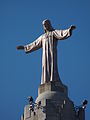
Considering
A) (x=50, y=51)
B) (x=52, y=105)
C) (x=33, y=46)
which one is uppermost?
(x=33, y=46)

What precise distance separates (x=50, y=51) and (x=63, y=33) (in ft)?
5.12

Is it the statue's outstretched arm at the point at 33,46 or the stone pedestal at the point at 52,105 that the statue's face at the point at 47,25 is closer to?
the statue's outstretched arm at the point at 33,46

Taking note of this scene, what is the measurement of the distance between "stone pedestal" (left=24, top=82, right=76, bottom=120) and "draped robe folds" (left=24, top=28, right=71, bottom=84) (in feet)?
2.63

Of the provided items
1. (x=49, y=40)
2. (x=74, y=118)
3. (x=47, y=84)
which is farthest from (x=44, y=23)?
(x=74, y=118)

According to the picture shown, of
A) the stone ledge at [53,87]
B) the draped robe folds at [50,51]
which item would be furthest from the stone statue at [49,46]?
the stone ledge at [53,87]

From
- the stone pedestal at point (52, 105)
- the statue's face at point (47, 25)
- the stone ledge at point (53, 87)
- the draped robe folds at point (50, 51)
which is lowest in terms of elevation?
the stone pedestal at point (52, 105)

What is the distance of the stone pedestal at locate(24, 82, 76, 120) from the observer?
3694cm

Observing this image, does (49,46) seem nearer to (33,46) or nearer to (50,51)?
(50,51)

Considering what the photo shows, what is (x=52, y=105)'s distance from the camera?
37.2 metres

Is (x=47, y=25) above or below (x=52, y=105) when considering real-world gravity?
above

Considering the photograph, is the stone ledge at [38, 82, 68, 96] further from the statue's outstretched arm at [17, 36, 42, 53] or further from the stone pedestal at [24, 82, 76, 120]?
the statue's outstretched arm at [17, 36, 42, 53]

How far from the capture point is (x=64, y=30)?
130ft

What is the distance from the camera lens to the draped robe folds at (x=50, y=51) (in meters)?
39.4

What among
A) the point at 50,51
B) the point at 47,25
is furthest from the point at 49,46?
the point at 47,25
